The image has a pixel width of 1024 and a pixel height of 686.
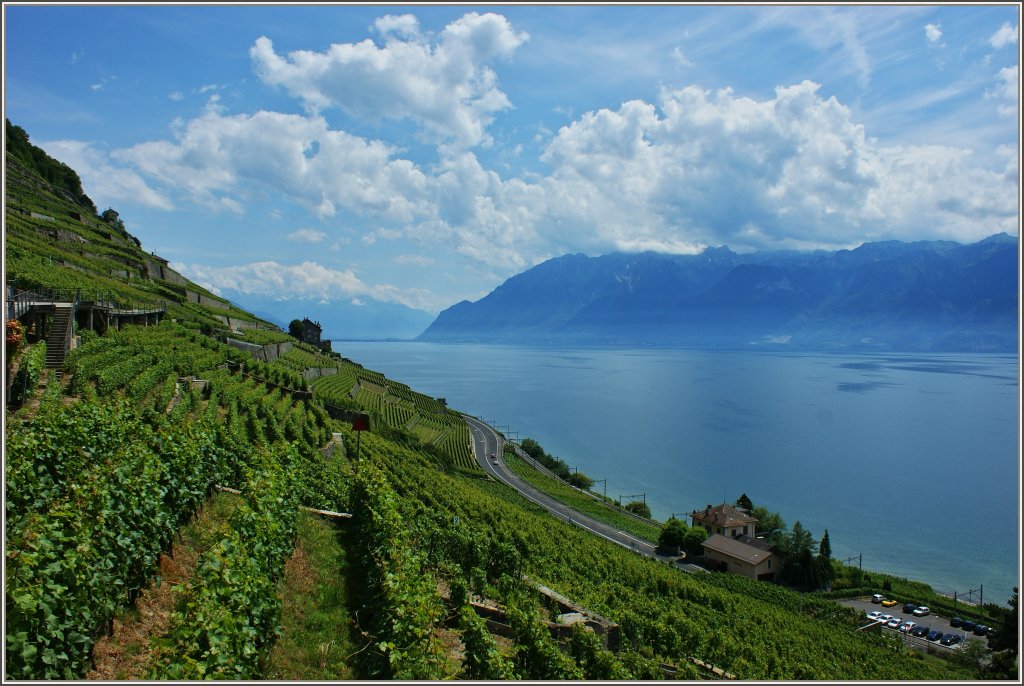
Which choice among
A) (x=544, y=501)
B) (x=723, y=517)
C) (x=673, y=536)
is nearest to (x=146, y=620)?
(x=673, y=536)

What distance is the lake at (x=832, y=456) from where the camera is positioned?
63.1m

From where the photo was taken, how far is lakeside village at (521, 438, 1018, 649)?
4222 centimetres

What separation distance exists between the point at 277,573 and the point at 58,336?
21082 millimetres

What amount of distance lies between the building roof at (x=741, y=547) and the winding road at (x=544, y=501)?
5.49 meters

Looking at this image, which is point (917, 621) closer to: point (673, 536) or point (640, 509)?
point (673, 536)

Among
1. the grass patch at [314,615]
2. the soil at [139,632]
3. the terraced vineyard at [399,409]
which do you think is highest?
the soil at [139,632]

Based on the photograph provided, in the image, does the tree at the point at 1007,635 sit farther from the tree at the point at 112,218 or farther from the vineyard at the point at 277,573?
the tree at the point at 112,218

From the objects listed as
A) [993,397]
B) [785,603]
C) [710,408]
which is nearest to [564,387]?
[710,408]

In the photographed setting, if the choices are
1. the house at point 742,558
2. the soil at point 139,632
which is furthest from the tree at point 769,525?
the soil at point 139,632

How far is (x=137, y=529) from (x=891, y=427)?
436 feet

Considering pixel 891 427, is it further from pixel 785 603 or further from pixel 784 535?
pixel 785 603

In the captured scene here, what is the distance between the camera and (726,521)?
58969mm

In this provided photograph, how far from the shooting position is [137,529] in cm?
981

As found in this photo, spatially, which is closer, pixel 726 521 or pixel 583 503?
pixel 726 521
